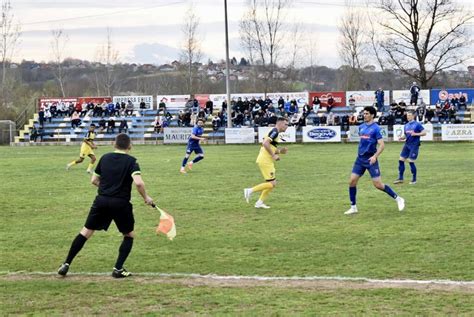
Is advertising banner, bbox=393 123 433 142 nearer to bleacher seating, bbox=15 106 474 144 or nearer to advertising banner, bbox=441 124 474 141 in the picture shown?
advertising banner, bbox=441 124 474 141

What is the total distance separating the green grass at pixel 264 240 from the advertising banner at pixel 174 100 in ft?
110

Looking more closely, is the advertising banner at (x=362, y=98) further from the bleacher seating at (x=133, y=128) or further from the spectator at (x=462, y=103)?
the spectator at (x=462, y=103)

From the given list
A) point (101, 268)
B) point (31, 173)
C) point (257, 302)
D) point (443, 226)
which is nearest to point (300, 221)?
point (443, 226)

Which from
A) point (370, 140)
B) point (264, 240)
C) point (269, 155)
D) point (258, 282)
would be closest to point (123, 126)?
point (269, 155)

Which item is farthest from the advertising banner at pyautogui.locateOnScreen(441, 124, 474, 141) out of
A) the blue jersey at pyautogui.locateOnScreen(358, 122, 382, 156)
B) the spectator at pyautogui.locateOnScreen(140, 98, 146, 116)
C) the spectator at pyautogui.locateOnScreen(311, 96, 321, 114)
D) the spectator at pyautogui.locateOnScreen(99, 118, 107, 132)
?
the blue jersey at pyautogui.locateOnScreen(358, 122, 382, 156)

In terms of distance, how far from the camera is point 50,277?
8.29 m

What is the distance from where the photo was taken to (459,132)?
136 ft

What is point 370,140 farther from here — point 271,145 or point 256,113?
point 256,113

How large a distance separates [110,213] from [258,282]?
78.4 inches

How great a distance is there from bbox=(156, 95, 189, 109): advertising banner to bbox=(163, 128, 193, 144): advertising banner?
6461 millimetres

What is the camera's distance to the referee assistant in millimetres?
8055

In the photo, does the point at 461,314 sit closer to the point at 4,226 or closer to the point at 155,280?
the point at 155,280

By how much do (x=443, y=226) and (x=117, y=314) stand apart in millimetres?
6652

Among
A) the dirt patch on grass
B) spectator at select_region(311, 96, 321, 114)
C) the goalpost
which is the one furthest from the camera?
the goalpost
